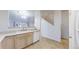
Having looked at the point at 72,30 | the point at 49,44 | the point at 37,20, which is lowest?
the point at 49,44

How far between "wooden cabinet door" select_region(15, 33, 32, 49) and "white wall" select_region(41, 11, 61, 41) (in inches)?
8.7

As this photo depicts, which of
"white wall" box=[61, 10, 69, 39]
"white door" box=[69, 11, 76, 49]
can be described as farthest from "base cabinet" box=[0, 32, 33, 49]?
"white door" box=[69, 11, 76, 49]

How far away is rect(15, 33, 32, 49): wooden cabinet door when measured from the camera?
1.72m

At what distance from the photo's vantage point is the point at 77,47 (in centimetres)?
175

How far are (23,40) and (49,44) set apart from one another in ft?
1.30

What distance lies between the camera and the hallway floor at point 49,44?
1.74m

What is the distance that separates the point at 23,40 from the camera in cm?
175

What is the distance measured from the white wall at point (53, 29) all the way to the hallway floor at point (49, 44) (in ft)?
0.20

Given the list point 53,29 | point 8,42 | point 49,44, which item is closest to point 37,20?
point 53,29

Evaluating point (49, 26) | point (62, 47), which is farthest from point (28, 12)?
point (62, 47)

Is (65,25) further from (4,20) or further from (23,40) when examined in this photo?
(4,20)

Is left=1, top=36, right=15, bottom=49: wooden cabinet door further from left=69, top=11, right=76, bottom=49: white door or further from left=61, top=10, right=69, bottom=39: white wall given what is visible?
left=69, top=11, right=76, bottom=49: white door
